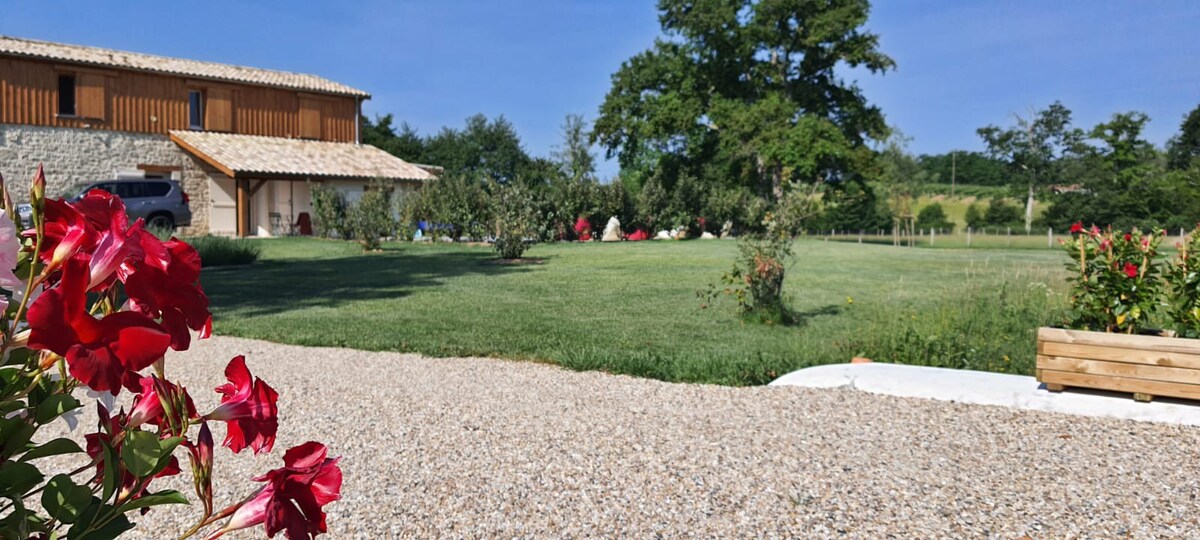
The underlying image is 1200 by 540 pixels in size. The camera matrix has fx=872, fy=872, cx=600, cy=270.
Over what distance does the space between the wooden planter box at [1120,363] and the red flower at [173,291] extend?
519 cm

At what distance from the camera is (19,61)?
23.6 metres

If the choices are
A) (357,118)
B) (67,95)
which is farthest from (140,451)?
(357,118)

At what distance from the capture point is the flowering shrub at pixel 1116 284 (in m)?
5.56

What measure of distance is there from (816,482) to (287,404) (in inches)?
124

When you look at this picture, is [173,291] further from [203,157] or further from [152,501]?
[203,157]

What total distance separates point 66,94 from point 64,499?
28506 mm

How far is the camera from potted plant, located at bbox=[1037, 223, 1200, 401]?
16.2ft

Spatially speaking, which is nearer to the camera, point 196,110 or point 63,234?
point 63,234

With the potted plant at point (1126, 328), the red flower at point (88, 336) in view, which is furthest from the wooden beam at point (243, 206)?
the red flower at point (88, 336)

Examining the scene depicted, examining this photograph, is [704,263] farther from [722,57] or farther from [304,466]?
[722,57]

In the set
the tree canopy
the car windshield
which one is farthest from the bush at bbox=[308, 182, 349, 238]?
the tree canopy

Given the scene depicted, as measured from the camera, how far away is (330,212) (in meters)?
23.6

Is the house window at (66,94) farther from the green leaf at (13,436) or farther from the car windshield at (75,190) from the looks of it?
the green leaf at (13,436)

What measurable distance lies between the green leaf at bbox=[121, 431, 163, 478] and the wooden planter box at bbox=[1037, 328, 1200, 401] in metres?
5.20
